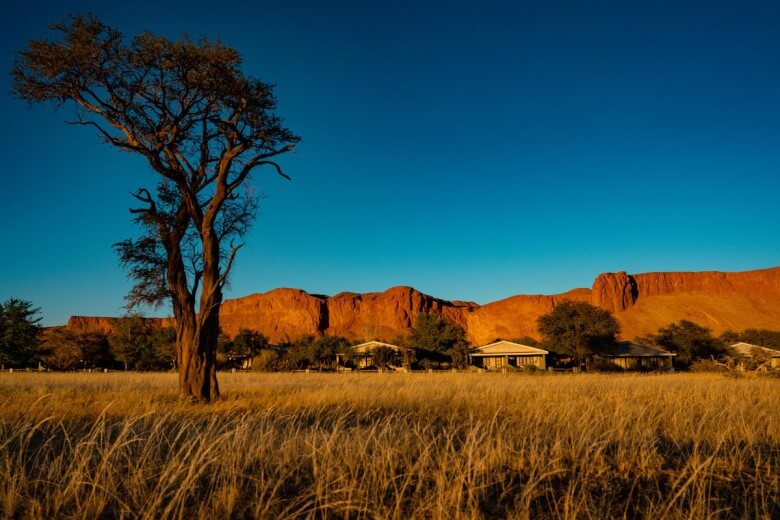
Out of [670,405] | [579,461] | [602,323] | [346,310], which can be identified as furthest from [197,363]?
[346,310]

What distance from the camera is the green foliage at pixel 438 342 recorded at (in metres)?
58.7

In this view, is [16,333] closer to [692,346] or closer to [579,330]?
[579,330]

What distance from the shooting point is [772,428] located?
21.1 feet

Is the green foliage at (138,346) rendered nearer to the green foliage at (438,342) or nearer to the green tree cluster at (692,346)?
the green foliage at (438,342)

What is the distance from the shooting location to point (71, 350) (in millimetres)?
57438

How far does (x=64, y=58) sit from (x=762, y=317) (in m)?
129

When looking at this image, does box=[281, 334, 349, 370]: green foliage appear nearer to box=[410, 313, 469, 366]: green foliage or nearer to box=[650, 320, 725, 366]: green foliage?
box=[410, 313, 469, 366]: green foliage

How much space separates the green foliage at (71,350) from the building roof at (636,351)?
2528 inches

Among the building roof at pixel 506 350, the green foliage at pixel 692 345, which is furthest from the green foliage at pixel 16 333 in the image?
the green foliage at pixel 692 345

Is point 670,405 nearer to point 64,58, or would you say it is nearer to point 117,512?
point 117,512

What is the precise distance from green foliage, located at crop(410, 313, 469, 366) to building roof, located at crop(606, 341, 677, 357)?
17.6 m

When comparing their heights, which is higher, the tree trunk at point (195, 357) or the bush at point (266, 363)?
the tree trunk at point (195, 357)

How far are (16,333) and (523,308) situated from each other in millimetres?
108306

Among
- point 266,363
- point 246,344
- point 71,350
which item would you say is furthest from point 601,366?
point 71,350
